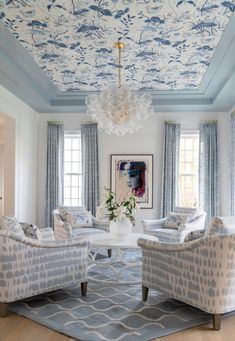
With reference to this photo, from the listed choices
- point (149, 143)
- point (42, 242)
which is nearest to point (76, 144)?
point (149, 143)

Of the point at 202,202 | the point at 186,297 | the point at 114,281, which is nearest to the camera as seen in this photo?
the point at 186,297

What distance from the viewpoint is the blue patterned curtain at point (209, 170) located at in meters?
8.03

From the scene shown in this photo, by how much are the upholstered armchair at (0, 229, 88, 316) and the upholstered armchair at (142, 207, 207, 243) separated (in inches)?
92.8

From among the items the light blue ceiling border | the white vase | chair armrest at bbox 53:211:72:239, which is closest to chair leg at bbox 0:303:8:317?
the white vase

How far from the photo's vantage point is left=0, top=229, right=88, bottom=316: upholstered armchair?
11.8ft

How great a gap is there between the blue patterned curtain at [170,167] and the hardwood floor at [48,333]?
4.62m

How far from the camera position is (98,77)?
6.32m

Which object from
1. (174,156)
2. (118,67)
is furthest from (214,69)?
(174,156)

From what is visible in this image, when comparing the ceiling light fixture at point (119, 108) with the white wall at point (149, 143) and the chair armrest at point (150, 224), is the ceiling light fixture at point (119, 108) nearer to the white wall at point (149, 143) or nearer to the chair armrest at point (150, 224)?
the chair armrest at point (150, 224)

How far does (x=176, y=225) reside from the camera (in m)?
6.79

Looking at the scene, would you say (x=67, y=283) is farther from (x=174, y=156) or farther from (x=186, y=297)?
(x=174, y=156)

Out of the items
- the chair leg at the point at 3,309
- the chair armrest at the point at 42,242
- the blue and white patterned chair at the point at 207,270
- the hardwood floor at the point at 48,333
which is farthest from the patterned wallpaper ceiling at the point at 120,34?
the hardwood floor at the point at 48,333

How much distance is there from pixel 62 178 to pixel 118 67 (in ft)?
11.5

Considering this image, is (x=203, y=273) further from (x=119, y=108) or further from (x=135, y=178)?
(x=135, y=178)
